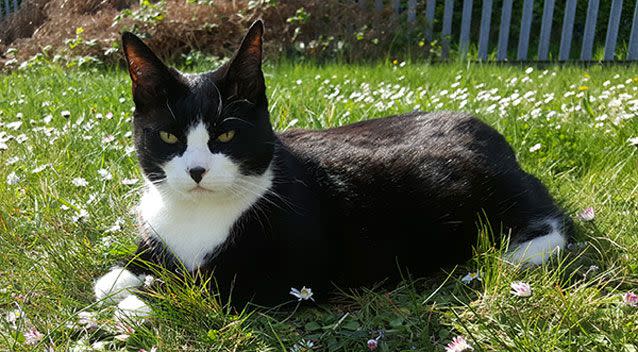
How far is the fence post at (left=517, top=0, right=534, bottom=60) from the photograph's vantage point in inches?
285

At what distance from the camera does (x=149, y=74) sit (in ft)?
6.41

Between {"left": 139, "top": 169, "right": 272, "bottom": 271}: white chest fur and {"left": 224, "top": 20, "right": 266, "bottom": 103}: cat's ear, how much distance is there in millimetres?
249

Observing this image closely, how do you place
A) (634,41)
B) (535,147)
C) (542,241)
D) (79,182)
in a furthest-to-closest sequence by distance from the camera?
(634,41) < (535,147) < (79,182) < (542,241)

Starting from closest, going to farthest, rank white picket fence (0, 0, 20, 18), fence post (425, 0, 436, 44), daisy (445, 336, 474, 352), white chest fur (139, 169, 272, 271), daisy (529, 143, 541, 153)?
daisy (445, 336, 474, 352)
white chest fur (139, 169, 272, 271)
daisy (529, 143, 541, 153)
fence post (425, 0, 436, 44)
white picket fence (0, 0, 20, 18)

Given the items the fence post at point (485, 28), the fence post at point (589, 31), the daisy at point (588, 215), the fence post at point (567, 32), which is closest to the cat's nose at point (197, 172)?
the daisy at point (588, 215)

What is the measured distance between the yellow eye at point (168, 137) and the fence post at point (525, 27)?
6036 mm

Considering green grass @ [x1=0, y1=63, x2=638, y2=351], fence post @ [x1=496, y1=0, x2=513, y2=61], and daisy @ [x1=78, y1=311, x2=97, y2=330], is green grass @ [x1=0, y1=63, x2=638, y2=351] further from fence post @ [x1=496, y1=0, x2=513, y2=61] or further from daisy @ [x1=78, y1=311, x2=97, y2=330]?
fence post @ [x1=496, y1=0, x2=513, y2=61]

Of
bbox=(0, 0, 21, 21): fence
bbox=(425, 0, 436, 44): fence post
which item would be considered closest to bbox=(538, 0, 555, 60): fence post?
bbox=(425, 0, 436, 44): fence post

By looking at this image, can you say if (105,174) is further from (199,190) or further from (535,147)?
(535,147)

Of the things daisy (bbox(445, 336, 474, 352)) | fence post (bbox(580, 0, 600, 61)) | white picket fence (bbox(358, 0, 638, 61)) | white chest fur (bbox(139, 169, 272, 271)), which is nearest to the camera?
daisy (bbox(445, 336, 474, 352))

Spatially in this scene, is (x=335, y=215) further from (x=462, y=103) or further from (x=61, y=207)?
(x=462, y=103)

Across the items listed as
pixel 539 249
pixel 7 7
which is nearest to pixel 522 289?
pixel 539 249

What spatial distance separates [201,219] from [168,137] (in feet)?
0.87

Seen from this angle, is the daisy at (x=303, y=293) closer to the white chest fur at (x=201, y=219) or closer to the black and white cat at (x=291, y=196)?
the black and white cat at (x=291, y=196)
